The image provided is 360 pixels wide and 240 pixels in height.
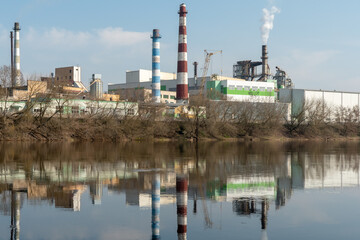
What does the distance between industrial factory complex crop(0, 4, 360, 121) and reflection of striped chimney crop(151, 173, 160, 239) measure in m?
32.4

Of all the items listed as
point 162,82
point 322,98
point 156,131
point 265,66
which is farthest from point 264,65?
point 156,131

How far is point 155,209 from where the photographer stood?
11180mm

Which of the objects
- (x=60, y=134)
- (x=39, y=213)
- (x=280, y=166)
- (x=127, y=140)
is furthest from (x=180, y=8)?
(x=39, y=213)

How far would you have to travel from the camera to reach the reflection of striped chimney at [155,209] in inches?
358

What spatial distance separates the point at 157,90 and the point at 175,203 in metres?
68.5

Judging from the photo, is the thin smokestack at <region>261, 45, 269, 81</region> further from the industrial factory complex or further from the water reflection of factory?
the water reflection of factory

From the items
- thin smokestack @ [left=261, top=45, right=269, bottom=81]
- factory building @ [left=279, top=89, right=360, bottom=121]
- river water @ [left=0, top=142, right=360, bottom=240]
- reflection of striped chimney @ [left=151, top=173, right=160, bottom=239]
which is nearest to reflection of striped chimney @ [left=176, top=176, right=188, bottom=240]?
river water @ [left=0, top=142, right=360, bottom=240]

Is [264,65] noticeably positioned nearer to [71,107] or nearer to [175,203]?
[71,107]

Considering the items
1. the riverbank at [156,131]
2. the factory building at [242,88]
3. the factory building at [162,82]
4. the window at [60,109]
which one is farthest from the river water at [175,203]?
the factory building at [162,82]

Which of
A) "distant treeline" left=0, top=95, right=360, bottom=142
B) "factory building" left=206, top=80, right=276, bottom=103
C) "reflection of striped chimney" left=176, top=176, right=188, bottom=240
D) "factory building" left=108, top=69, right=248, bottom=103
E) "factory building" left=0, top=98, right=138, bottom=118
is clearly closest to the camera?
"reflection of striped chimney" left=176, top=176, right=188, bottom=240

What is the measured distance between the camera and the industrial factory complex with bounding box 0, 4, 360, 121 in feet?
158

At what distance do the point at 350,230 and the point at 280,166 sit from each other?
42.6ft

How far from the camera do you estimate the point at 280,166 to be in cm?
2247

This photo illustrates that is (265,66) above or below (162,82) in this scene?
above
